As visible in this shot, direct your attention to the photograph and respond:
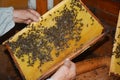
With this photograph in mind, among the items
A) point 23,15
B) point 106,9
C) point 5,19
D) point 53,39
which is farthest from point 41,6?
point 106,9

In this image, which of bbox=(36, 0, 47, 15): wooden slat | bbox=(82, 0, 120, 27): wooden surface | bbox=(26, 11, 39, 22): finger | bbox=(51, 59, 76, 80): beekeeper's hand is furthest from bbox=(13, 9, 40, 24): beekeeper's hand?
bbox=(82, 0, 120, 27): wooden surface

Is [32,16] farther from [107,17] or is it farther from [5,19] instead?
[107,17]

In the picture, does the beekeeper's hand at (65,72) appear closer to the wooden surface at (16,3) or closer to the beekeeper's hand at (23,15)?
the beekeeper's hand at (23,15)

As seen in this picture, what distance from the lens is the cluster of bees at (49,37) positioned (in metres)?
2.04

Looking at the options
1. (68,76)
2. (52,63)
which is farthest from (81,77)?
(52,63)

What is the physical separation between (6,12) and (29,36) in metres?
0.35

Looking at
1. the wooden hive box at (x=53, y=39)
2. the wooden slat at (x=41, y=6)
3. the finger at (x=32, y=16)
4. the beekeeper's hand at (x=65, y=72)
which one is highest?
the wooden slat at (x=41, y=6)

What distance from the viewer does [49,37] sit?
81.1 inches

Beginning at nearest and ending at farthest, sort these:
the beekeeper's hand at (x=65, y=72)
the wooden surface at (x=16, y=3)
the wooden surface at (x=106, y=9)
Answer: the beekeeper's hand at (x=65, y=72), the wooden surface at (x=106, y=9), the wooden surface at (x=16, y=3)

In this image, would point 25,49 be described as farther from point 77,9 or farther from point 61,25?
point 77,9

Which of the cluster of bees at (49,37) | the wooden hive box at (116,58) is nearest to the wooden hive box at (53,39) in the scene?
the cluster of bees at (49,37)

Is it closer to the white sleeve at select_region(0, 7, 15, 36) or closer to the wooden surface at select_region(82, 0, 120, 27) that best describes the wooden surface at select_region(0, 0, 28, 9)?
the wooden surface at select_region(82, 0, 120, 27)

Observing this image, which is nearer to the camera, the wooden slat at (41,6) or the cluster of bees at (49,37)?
the cluster of bees at (49,37)

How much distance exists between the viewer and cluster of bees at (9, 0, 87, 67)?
204 centimetres
